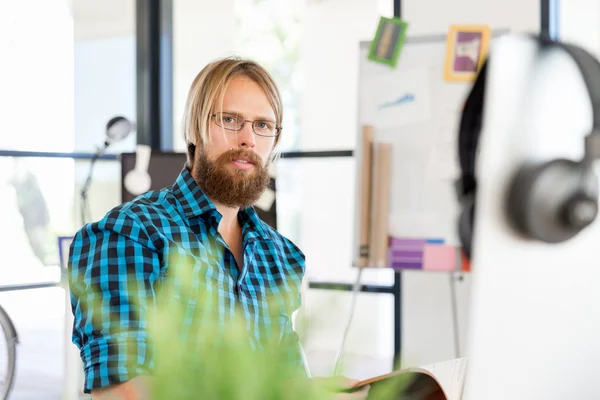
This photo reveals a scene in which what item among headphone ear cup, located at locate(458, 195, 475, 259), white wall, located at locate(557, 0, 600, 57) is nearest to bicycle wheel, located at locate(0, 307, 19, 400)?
headphone ear cup, located at locate(458, 195, 475, 259)

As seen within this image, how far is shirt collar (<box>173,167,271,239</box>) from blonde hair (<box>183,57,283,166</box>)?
0.43 feet

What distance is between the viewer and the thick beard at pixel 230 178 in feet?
5.31

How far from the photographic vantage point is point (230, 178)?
164cm

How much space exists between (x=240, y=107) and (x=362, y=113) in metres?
1.47

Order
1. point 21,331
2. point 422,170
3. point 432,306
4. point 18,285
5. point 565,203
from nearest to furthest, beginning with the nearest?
point 565,203 → point 422,170 → point 432,306 → point 18,285 → point 21,331

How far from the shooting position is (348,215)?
4.23 metres

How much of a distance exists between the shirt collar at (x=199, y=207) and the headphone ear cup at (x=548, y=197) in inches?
36.4

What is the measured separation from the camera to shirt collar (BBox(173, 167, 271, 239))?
150cm

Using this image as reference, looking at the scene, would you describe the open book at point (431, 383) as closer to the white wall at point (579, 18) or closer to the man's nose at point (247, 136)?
the man's nose at point (247, 136)

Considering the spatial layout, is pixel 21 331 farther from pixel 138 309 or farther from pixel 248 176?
pixel 138 309

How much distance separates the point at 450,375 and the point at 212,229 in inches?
36.3

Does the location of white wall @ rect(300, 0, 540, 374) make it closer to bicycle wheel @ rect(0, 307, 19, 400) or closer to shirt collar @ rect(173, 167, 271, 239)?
bicycle wheel @ rect(0, 307, 19, 400)

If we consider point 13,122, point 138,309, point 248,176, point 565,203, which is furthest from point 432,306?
point 138,309

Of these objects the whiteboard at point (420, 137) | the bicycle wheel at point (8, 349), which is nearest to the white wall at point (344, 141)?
the whiteboard at point (420, 137)
